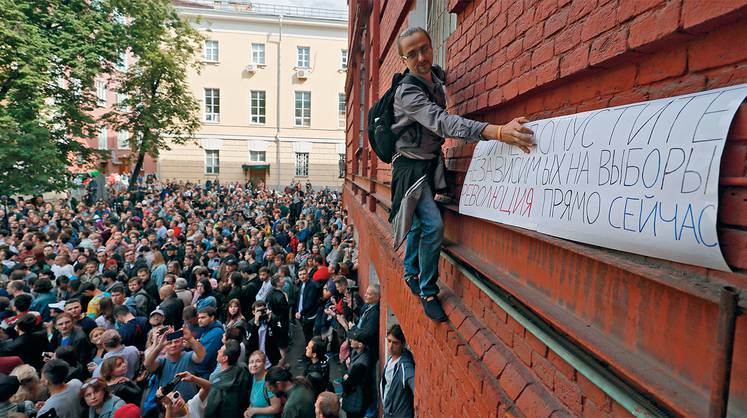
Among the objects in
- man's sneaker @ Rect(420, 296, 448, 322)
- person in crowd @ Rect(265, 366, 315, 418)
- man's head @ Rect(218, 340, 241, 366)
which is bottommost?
person in crowd @ Rect(265, 366, 315, 418)

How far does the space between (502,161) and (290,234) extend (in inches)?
489

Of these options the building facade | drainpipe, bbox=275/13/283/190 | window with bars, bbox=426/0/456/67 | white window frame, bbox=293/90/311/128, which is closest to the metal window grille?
drainpipe, bbox=275/13/283/190

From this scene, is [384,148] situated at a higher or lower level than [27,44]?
lower

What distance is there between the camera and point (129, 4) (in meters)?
20.6

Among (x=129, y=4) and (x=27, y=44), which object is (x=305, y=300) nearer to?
(x=27, y=44)

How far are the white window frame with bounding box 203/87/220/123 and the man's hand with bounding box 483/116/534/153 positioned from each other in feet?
123

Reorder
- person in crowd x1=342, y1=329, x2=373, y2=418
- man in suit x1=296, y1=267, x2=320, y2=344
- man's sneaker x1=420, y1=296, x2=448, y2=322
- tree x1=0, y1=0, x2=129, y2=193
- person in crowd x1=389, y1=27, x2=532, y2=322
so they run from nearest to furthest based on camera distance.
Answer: person in crowd x1=389, y1=27, x2=532, y2=322, man's sneaker x1=420, y1=296, x2=448, y2=322, person in crowd x1=342, y1=329, x2=373, y2=418, man in suit x1=296, y1=267, x2=320, y2=344, tree x1=0, y1=0, x2=129, y2=193

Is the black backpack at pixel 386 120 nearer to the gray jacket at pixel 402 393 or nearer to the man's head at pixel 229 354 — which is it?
the gray jacket at pixel 402 393

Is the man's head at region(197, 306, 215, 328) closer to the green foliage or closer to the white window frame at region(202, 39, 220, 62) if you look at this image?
the green foliage

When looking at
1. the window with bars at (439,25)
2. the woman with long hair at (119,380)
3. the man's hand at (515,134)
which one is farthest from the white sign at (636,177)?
the woman with long hair at (119,380)

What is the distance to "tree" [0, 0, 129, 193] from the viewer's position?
15.4 m

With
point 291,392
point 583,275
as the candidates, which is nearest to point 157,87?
point 291,392

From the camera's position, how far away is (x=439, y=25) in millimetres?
4652

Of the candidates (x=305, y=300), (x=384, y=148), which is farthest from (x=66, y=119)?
(x=384, y=148)
